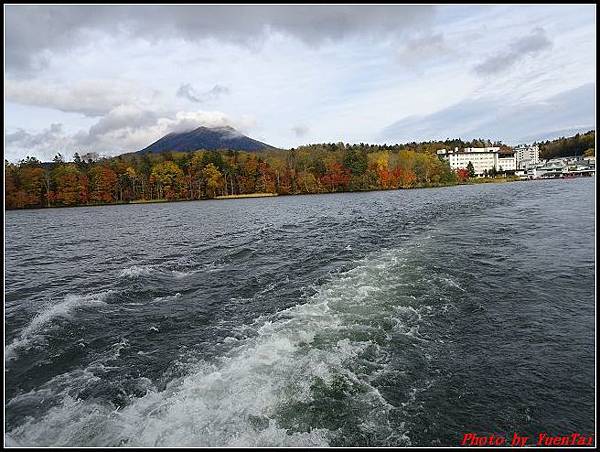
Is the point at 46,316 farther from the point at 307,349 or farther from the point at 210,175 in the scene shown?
the point at 210,175

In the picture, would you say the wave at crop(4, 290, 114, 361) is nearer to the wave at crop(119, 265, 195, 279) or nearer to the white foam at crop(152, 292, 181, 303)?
the white foam at crop(152, 292, 181, 303)

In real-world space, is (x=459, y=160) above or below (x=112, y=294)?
above

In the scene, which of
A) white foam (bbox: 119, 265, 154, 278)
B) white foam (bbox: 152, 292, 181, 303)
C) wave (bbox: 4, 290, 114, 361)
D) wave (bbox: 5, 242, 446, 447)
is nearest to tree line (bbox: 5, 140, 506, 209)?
white foam (bbox: 119, 265, 154, 278)

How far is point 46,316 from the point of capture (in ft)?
43.0

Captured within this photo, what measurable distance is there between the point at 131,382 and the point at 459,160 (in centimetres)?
20969

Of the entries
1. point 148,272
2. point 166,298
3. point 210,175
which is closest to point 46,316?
point 166,298

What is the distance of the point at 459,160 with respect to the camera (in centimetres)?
19512

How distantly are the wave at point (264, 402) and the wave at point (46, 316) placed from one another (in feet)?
13.4

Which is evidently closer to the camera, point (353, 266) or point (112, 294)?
point (112, 294)

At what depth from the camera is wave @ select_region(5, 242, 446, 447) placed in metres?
6.66

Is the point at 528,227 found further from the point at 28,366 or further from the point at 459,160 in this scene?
the point at 459,160

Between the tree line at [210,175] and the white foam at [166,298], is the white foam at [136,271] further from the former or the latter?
the tree line at [210,175]

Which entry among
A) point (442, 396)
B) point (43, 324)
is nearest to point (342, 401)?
point (442, 396)

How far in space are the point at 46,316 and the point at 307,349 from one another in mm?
9803
